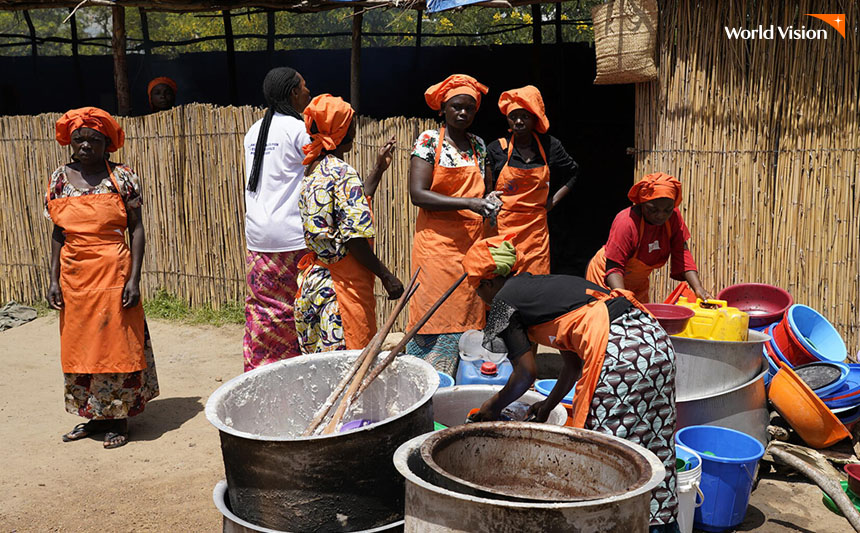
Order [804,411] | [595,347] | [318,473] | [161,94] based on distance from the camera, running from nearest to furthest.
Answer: [318,473]
[595,347]
[804,411]
[161,94]

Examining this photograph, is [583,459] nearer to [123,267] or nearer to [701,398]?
[701,398]

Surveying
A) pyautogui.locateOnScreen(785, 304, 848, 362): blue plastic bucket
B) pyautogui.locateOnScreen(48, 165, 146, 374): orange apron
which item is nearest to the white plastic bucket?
pyautogui.locateOnScreen(785, 304, 848, 362): blue plastic bucket

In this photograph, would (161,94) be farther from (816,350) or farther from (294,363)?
(816,350)

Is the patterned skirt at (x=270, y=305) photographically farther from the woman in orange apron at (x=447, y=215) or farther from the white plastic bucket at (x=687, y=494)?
the white plastic bucket at (x=687, y=494)

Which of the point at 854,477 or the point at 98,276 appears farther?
the point at 98,276

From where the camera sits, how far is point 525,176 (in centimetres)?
475

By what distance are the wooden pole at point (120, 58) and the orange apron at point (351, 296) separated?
479 cm

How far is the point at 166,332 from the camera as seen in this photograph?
6992 millimetres

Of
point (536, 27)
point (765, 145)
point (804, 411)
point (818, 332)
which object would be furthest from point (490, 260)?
point (536, 27)

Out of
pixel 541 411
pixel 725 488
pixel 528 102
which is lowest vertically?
pixel 725 488

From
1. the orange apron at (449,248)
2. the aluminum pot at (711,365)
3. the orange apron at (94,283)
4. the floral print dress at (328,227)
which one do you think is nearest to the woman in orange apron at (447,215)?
the orange apron at (449,248)

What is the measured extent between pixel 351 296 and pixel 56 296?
2118 millimetres

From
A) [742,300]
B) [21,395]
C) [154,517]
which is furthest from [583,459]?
[21,395]

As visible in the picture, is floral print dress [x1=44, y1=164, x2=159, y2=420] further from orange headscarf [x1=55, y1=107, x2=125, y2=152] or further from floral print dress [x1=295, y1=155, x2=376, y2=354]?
floral print dress [x1=295, y1=155, x2=376, y2=354]
